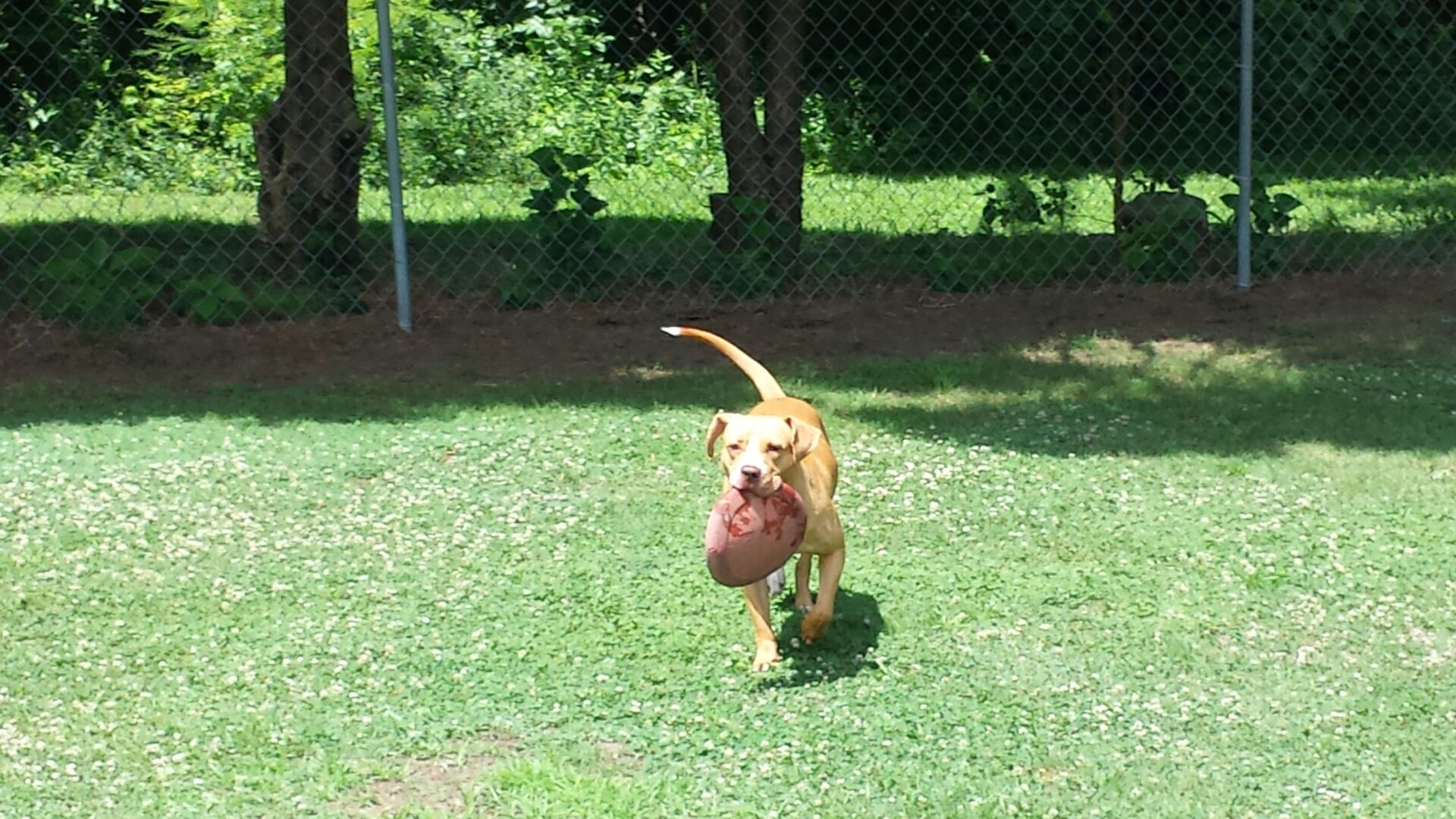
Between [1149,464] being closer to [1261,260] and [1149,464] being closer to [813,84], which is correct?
[1261,260]

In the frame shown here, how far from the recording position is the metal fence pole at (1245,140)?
747 cm

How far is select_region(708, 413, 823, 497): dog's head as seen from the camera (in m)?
3.65

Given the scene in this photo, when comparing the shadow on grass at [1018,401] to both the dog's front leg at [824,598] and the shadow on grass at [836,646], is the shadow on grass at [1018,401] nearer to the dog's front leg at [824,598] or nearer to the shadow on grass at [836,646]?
the shadow on grass at [836,646]

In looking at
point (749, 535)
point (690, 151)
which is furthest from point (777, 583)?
point (690, 151)

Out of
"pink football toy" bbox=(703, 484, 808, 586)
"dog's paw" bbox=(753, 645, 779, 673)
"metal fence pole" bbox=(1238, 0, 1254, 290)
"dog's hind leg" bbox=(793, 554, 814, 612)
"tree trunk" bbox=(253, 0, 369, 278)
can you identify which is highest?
"metal fence pole" bbox=(1238, 0, 1254, 290)

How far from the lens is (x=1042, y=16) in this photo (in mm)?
10461

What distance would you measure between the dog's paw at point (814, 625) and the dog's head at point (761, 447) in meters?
0.34

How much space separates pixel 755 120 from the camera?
800 cm

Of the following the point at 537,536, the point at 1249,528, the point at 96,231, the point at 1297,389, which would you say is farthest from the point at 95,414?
the point at 1297,389

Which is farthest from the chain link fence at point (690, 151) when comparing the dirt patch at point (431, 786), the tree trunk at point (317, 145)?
the dirt patch at point (431, 786)

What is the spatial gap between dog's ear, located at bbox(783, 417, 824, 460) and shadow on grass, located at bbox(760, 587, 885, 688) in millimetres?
485

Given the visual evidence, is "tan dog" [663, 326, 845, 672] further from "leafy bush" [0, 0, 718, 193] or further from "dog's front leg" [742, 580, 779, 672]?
"leafy bush" [0, 0, 718, 193]

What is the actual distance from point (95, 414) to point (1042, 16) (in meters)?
6.47

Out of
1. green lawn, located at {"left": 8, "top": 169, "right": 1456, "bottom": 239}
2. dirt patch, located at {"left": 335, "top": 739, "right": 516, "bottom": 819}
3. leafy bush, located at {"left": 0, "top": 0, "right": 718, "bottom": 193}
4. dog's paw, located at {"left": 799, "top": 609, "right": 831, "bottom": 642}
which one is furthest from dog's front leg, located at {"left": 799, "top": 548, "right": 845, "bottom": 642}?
leafy bush, located at {"left": 0, "top": 0, "right": 718, "bottom": 193}
